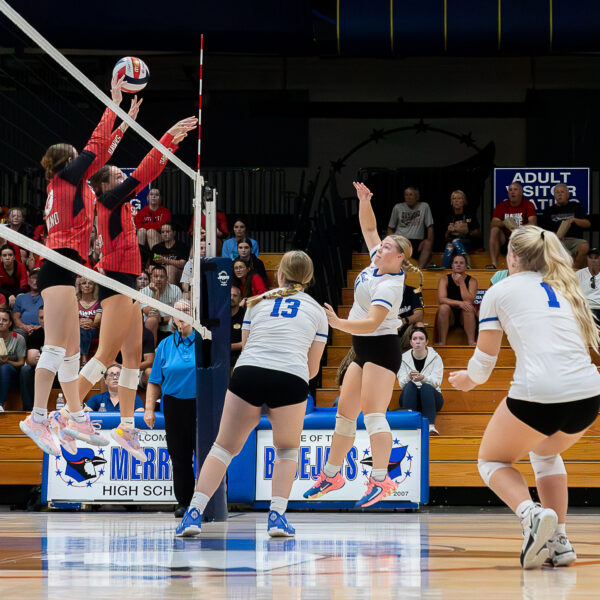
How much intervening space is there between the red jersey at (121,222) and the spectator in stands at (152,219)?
6.91m

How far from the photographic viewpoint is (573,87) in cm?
1852

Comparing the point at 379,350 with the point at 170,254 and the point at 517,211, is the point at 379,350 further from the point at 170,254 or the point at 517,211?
the point at 517,211

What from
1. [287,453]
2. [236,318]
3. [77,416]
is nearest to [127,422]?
[77,416]

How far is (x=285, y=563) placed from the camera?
17.5ft

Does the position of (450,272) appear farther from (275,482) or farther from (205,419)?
(275,482)

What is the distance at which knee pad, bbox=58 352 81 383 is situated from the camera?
21.7ft

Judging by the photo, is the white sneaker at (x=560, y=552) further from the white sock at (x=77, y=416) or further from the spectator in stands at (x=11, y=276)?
the spectator in stands at (x=11, y=276)

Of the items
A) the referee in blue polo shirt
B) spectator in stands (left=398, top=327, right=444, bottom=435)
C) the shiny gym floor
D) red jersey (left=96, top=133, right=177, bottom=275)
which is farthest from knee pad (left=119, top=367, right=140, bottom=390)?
spectator in stands (left=398, top=327, right=444, bottom=435)

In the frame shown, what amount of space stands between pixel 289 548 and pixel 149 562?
3.50ft

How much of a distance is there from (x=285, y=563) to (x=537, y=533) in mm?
1331

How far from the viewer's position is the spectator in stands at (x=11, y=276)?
1357cm

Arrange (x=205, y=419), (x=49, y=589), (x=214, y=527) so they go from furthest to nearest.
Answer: (x=205, y=419) < (x=214, y=527) < (x=49, y=589)

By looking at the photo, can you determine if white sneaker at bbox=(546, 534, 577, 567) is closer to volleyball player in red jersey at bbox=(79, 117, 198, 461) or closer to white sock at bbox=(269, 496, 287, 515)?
white sock at bbox=(269, 496, 287, 515)

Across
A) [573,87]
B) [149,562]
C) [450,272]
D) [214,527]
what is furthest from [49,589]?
[573,87]
